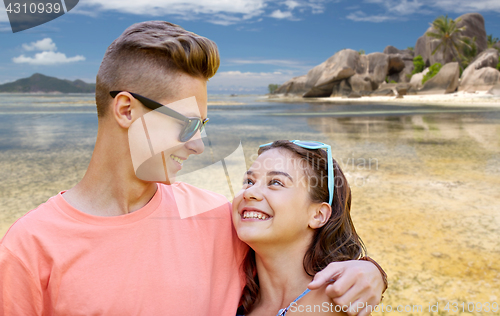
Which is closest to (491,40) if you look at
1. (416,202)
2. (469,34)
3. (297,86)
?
(469,34)

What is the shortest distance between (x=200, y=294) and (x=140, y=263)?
299 millimetres

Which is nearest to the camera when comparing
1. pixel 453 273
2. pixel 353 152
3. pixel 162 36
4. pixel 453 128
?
pixel 162 36

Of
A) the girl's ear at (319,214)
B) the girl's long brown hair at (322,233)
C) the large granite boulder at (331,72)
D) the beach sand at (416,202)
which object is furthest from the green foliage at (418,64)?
the girl's ear at (319,214)

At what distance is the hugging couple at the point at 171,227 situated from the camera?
136cm

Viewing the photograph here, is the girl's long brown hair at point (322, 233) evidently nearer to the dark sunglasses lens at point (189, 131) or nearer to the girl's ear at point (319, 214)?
the girl's ear at point (319, 214)

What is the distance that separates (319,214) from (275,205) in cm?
35

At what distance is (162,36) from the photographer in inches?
65.4

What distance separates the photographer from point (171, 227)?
5.44 feet

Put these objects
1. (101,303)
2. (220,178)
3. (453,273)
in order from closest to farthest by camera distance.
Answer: (101,303) → (453,273) → (220,178)

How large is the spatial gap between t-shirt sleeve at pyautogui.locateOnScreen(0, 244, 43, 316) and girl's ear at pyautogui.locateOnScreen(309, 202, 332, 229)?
1336mm

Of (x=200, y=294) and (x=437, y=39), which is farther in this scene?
(x=437, y=39)

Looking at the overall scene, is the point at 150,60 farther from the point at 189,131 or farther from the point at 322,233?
the point at 322,233

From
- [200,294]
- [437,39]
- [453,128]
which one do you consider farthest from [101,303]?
[437,39]

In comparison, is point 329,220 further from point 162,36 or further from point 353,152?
point 353,152
